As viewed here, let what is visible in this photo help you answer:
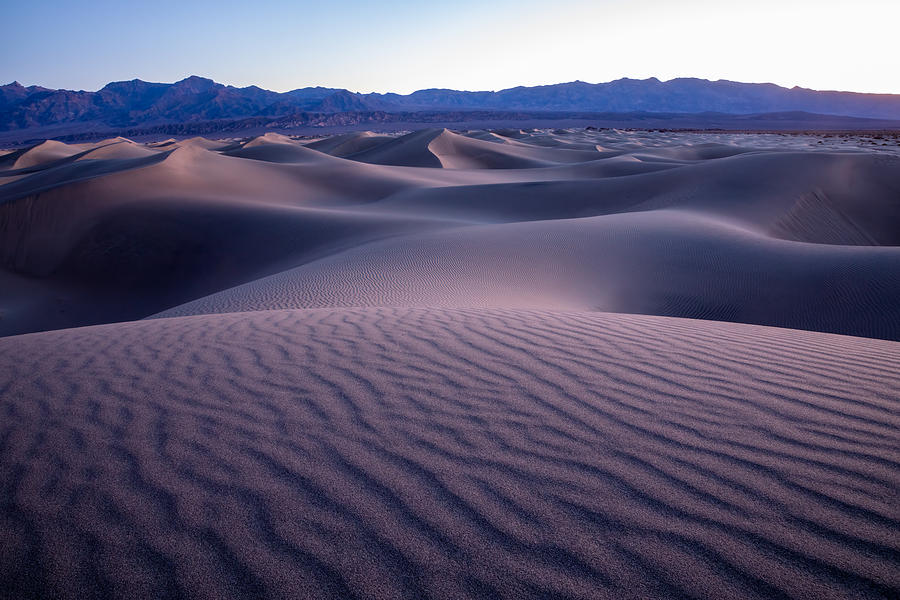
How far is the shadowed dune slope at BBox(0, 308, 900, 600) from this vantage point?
1.53m

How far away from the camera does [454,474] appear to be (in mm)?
1934

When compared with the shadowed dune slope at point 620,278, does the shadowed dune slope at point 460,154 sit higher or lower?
higher

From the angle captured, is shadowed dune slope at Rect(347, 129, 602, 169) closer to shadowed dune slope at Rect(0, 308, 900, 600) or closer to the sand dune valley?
the sand dune valley

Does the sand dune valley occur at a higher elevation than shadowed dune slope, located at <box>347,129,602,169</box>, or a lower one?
lower

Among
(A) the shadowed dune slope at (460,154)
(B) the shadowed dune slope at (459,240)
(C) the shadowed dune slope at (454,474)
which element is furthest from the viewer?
(A) the shadowed dune slope at (460,154)

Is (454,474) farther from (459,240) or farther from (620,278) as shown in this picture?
(459,240)

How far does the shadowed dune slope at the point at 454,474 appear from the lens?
1.53m

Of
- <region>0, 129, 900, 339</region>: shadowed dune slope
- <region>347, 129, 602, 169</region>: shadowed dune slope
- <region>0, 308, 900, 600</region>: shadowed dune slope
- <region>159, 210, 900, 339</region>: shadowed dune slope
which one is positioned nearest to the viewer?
<region>0, 308, 900, 600</region>: shadowed dune slope

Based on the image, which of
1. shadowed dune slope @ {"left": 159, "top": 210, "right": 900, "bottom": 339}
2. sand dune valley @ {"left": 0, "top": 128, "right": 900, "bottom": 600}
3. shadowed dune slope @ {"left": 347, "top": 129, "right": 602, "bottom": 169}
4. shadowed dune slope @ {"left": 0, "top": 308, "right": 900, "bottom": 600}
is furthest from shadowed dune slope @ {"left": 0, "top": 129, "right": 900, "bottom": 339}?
shadowed dune slope @ {"left": 347, "top": 129, "right": 602, "bottom": 169}

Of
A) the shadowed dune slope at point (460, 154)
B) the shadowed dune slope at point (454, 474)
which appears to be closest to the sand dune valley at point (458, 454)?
the shadowed dune slope at point (454, 474)

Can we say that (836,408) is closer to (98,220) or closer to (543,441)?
(543,441)

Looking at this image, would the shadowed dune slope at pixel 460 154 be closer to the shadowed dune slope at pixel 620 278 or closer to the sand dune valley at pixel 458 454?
the shadowed dune slope at pixel 620 278

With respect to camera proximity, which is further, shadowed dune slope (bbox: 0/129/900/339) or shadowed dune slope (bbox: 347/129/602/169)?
shadowed dune slope (bbox: 347/129/602/169)

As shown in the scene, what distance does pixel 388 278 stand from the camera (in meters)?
7.30
